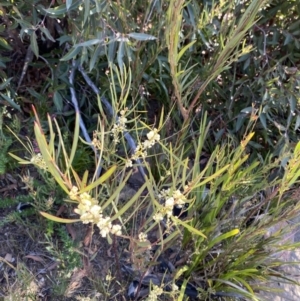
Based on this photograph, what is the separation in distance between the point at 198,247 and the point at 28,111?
83 centimetres

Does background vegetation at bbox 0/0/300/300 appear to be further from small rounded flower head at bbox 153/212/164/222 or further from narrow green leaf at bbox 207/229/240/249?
small rounded flower head at bbox 153/212/164/222

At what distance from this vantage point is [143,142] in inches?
50.6

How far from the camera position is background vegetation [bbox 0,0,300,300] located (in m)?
1.32

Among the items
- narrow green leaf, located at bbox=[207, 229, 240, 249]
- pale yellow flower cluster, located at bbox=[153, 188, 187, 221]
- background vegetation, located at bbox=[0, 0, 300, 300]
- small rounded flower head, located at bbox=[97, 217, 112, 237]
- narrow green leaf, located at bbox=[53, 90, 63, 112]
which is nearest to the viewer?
small rounded flower head, located at bbox=[97, 217, 112, 237]

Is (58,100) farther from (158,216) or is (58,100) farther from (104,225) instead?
(104,225)

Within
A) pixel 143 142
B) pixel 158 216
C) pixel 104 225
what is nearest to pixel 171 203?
pixel 158 216

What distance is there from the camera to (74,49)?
131 cm

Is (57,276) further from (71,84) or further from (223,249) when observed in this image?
(71,84)

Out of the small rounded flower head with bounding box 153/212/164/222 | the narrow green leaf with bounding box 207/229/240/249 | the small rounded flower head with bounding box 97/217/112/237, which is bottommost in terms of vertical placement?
the narrow green leaf with bounding box 207/229/240/249

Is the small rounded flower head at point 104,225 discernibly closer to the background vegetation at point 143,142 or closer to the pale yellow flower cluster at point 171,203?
the pale yellow flower cluster at point 171,203

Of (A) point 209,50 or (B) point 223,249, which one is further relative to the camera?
(A) point 209,50

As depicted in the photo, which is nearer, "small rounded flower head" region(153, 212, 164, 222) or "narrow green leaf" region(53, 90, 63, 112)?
"small rounded flower head" region(153, 212, 164, 222)

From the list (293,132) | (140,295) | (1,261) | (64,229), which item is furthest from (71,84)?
(293,132)

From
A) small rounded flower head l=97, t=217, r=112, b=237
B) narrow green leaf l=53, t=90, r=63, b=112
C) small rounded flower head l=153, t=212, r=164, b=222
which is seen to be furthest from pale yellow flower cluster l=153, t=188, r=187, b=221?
narrow green leaf l=53, t=90, r=63, b=112
